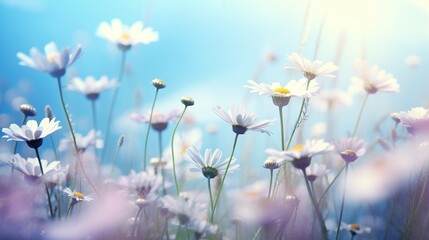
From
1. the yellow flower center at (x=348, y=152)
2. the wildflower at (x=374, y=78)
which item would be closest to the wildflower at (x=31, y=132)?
the yellow flower center at (x=348, y=152)

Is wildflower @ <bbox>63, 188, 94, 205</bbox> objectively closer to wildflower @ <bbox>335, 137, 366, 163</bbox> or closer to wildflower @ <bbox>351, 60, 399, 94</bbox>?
wildflower @ <bbox>335, 137, 366, 163</bbox>

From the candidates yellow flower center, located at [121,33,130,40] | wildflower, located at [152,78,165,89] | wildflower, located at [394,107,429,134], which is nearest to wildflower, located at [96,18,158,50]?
yellow flower center, located at [121,33,130,40]

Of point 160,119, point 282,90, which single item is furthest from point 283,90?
point 160,119

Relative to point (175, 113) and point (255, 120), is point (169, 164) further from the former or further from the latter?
point (255, 120)

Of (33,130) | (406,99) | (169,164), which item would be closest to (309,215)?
(169,164)

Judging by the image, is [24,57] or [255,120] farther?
[24,57]

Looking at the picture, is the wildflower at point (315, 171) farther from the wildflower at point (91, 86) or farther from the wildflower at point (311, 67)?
the wildflower at point (91, 86)
